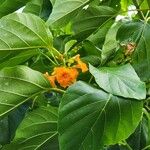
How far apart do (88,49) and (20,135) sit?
0.30m

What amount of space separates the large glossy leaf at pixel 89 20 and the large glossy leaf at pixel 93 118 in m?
0.28

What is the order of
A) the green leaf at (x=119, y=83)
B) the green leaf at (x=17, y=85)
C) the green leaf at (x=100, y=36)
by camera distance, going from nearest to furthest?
the green leaf at (x=119, y=83) < the green leaf at (x=17, y=85) < the green leaf at (x=100, y=36)

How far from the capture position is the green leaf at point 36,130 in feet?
3.51

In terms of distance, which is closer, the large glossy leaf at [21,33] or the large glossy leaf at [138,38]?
the large glossy leaf at [21,33]

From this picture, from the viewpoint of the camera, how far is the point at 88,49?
4.00 ft

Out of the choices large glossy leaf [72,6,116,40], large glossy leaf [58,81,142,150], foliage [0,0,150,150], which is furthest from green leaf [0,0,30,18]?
large glossy leaf [58,81,142,150]

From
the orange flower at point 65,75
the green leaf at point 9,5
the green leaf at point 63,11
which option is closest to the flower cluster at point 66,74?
the orange flower at point 65,75

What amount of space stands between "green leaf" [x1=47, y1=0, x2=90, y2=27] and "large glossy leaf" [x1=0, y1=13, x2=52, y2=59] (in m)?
0.07

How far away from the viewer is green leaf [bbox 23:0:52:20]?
Answer: 1220 mm

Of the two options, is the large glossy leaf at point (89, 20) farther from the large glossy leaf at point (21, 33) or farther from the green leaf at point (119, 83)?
the green leaf at point (119, 83)

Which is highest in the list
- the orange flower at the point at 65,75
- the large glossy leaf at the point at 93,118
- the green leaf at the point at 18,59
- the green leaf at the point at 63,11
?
the green leaf at the point at 63,11

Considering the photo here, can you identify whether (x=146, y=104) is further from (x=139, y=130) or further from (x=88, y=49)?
(x=88, y=49)

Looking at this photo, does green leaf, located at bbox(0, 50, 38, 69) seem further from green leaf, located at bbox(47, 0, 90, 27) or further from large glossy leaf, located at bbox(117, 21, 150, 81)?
large glossy leaf, located at bbox(117, 21, 150, 81)

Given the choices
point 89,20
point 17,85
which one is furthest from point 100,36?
point 17,85
